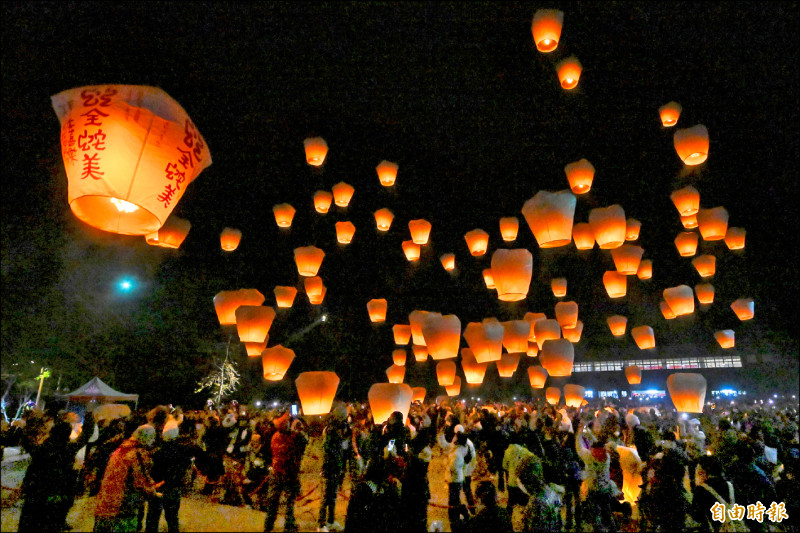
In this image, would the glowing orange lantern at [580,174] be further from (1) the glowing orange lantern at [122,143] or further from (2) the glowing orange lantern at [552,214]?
(1) the glowing orange lantern at [122,143]

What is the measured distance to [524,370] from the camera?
3750 cm

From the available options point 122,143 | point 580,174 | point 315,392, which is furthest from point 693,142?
point 122,143

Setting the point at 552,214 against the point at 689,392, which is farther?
the point at 689,392

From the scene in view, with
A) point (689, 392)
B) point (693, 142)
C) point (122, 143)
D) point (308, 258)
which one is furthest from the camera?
point (308, 258)

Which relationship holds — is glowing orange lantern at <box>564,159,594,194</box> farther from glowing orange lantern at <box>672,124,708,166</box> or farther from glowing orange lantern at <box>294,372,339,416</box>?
glowing orange lantern at <box>294,372,339,416</box>

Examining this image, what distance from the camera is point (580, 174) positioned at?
28.9 ft

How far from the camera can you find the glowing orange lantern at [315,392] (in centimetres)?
842

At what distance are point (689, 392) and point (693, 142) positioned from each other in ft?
17.1

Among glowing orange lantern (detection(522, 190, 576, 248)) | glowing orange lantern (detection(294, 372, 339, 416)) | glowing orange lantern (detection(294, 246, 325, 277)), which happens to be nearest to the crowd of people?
glowing orange lantern (detection(294, 372, 339, 416))

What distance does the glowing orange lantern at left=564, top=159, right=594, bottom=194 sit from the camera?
28.6 ft

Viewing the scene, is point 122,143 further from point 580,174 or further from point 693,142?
point 693,142

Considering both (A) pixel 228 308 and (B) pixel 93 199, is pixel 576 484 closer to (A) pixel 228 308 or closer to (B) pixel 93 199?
(B) pixel 93 199

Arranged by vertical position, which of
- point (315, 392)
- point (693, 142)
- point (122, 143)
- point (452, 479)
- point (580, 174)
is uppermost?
point (693, 142)

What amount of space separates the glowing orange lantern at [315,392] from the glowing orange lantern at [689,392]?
7.23 meters
